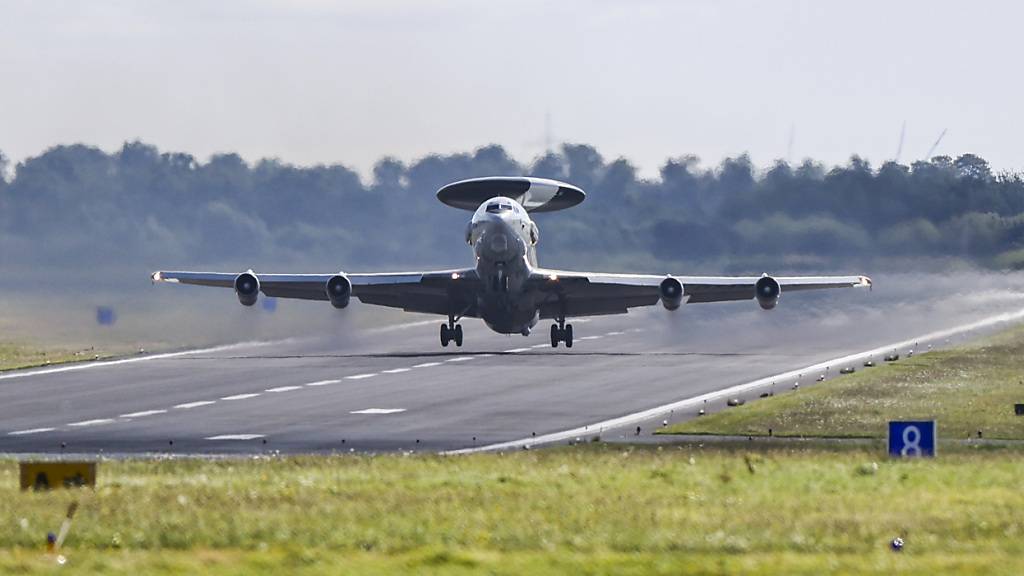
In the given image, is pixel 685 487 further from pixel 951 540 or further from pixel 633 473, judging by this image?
pixel 951 540

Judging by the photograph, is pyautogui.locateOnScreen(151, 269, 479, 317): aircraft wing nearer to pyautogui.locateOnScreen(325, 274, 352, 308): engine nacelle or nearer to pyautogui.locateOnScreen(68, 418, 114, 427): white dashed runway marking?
pyautogui.locateOnScreen(325, 274, 352, 308): engine nacelle

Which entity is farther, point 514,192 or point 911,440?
point 514,192

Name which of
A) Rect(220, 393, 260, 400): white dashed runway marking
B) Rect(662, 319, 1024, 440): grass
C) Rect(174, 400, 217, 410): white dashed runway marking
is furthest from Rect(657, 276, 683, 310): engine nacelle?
Rect(174, 400, 217, 410): white dashed runway marking

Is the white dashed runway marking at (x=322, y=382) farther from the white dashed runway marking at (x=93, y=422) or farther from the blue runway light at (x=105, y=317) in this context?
the blue runway light at (x=105, y=317)

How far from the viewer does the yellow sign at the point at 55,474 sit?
92.9 feet

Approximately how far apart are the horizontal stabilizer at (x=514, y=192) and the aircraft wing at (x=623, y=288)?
19.2 feet

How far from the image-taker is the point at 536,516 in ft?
82.7

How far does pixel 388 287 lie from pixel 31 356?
568 inches

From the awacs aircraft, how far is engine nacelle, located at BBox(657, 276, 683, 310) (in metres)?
0.04

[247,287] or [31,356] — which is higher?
[247,287]

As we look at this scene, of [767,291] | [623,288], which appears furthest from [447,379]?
[767,291]

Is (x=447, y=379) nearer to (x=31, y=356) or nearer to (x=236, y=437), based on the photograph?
(x=236, y=437)

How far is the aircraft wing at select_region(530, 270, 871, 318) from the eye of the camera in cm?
6875

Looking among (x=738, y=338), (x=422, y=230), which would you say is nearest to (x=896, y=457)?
(x=738, y=338)
